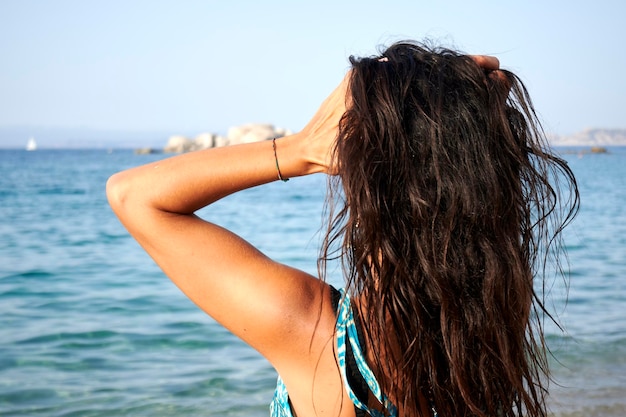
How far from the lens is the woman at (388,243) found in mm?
1263

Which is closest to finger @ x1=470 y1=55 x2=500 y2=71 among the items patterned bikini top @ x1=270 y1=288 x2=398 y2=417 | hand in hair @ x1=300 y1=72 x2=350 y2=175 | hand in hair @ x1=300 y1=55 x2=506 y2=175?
hand in hair @ x1=300 y1=55 x2=506 y2=175

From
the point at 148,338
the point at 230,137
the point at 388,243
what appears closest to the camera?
the point at 388,243

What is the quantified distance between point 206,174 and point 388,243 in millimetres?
353

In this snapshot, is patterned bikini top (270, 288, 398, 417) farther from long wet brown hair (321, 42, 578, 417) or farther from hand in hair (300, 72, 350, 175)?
hand in hair (300, 72, 350, 175)

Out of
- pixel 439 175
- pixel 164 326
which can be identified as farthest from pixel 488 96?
pixel 164 326

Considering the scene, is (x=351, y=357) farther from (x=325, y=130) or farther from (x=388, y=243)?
(x=325, y=130)

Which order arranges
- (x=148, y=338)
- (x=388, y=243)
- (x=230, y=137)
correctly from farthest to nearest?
(x=230, y=137) < (x=148, y=338) < (x=388, y=243)

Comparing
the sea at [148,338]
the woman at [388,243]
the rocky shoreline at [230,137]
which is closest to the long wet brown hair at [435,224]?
the woman at [388,243]

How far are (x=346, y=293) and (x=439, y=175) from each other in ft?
0.88

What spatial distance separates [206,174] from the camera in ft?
4.38

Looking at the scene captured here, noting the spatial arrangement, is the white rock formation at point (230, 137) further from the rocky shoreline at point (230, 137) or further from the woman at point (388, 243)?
the woman at point (388, 243)

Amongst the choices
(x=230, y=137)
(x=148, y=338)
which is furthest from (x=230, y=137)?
(x=148, y=338)

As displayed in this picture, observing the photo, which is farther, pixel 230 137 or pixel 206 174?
pixel 230 137

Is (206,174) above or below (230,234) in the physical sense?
above
